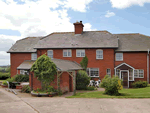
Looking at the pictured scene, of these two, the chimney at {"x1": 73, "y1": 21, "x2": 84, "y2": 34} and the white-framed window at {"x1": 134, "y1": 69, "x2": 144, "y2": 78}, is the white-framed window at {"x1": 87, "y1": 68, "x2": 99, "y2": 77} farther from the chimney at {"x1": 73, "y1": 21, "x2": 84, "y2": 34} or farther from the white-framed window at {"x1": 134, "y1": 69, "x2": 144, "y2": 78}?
the chimney at {"x1": 73, "y1": 21, "x2": 84, "y2": 34}

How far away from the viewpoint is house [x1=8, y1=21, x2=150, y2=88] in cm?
2619

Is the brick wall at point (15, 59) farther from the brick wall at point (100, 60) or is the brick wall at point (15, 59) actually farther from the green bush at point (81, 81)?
the green bush at point (81, 81)

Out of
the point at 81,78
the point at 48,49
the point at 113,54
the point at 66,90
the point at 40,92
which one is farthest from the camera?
the point at 48,49

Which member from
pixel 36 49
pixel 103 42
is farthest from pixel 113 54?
pixel 36 49

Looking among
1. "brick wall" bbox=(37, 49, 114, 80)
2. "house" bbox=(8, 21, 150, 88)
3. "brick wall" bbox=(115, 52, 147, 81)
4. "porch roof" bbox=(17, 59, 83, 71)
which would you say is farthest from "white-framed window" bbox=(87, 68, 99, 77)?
"porch roof" bbox=(17, 59, 83, 71)

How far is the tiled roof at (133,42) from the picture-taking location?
2662cm

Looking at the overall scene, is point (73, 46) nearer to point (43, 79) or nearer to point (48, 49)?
point (48, 49)

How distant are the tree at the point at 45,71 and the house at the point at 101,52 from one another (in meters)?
8.53

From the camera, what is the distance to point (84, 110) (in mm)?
10328

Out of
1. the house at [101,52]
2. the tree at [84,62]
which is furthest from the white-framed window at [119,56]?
the tree at [84,62]

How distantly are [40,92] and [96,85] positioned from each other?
1019 cm

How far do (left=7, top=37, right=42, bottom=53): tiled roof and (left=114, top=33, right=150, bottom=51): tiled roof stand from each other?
14.4 metres

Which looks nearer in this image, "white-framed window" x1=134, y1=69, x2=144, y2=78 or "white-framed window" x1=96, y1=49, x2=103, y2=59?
"white-framed window" x1=134, y1=69, x2=144, y2=78

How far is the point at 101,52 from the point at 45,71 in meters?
12.7
